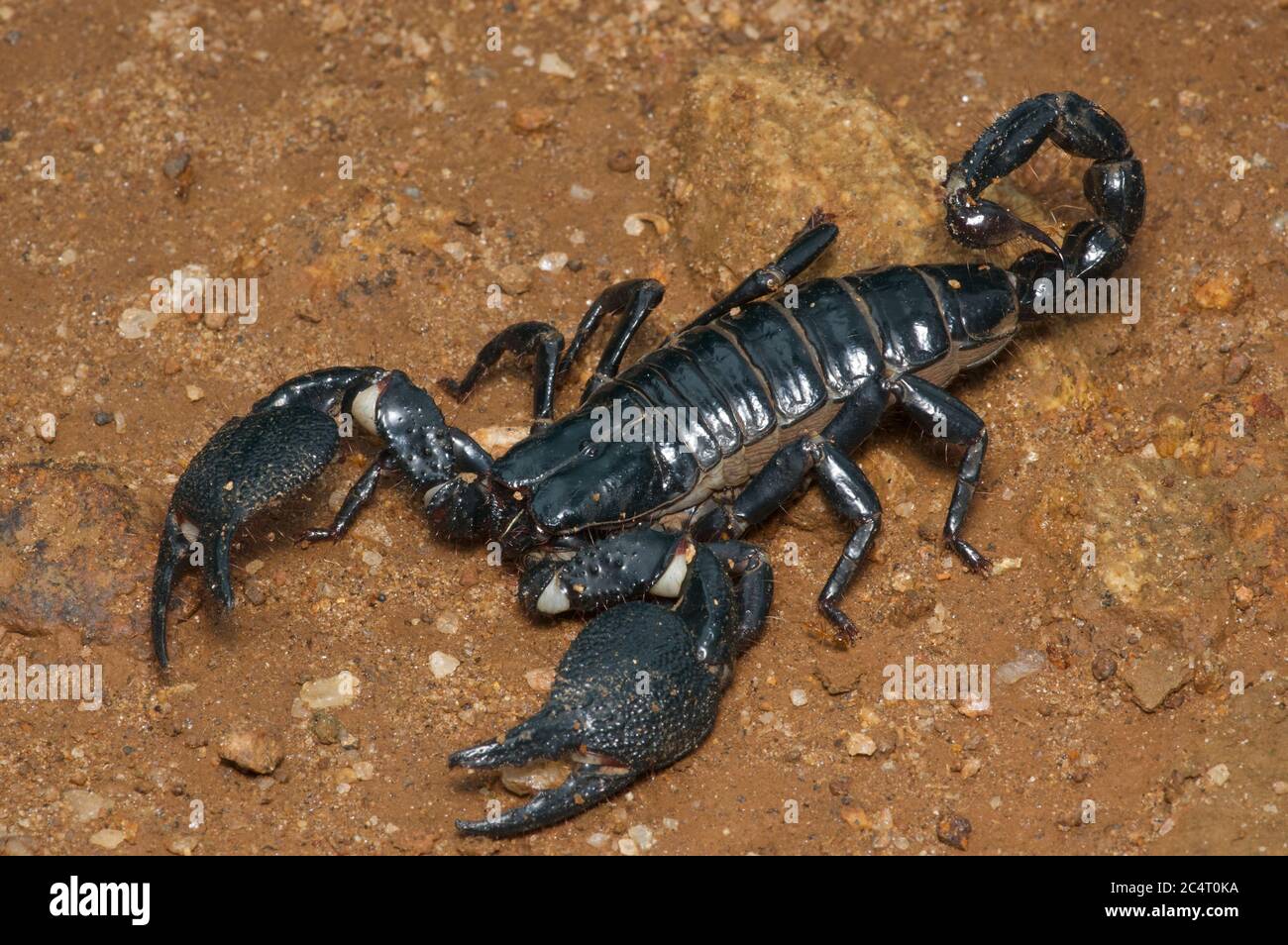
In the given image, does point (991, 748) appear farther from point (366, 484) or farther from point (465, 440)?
point (366, 484)

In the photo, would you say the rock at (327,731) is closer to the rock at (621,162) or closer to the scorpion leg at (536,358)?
the scorpion leg at (536,358)

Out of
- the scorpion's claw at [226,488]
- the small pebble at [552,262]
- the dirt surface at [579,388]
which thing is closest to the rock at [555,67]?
the dirt surface at [579,388]

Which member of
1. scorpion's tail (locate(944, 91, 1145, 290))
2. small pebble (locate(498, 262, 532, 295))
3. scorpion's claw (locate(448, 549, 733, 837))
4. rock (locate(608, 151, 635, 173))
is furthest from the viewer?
rock (locate(608, 151, 635, 173))

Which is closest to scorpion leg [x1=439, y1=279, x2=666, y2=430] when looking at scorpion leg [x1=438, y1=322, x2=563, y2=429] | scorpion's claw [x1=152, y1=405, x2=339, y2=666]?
scorpion leg [x1=438, y1=322, x2=563, y2=429]

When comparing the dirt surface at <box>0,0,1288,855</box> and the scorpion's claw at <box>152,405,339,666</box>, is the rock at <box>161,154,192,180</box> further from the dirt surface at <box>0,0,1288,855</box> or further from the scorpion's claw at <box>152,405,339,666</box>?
the scorpion's claw at <box>152,405,339,666</box>

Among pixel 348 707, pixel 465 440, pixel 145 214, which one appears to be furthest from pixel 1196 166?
pixel 145 214
